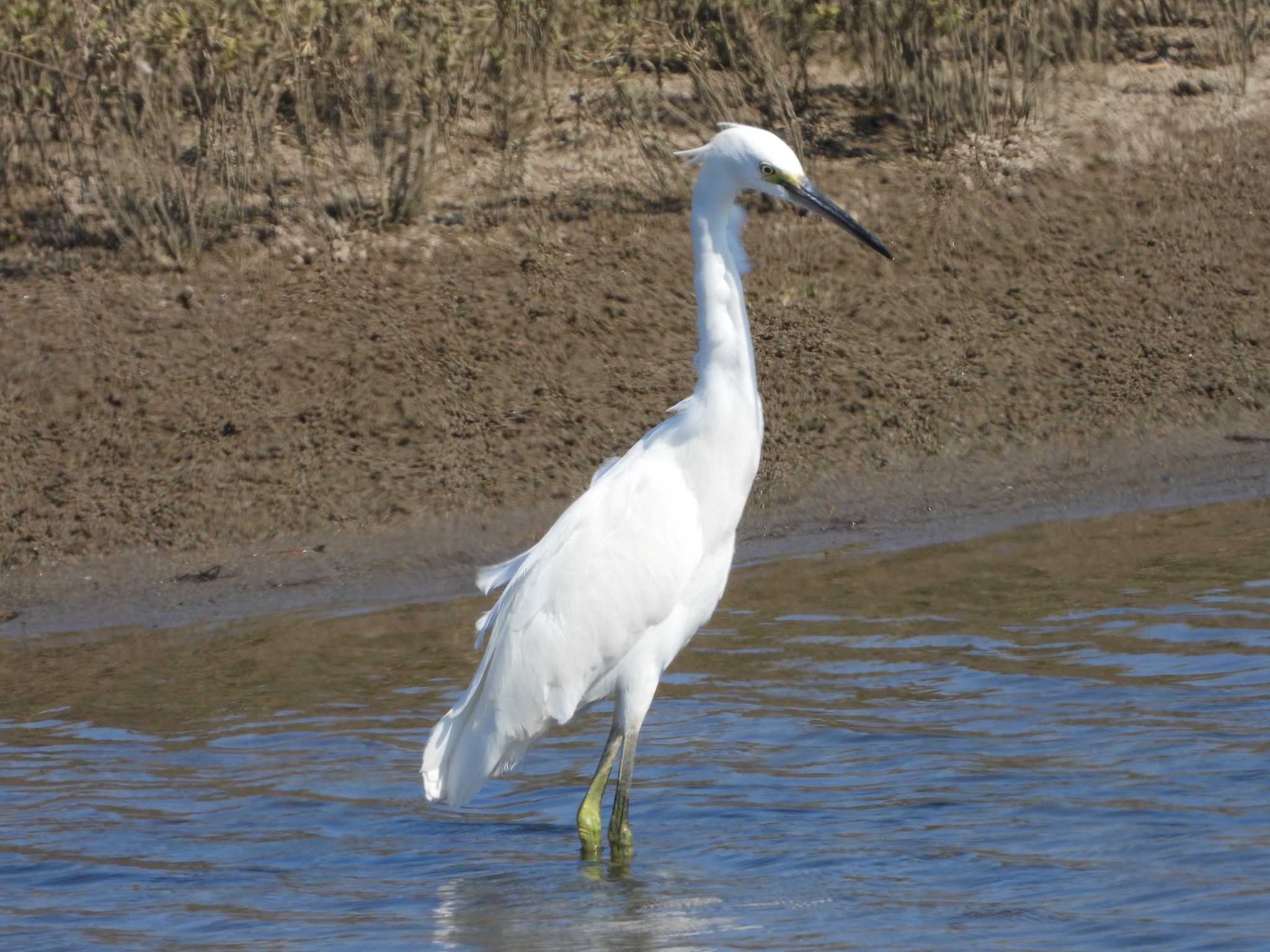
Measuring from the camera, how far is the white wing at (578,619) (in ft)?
16.8

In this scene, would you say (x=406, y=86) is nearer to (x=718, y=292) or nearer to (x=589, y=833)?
(x=718, y=292)

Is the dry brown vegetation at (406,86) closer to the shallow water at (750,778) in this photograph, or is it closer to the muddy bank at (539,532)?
the muddy bank at (539,532)

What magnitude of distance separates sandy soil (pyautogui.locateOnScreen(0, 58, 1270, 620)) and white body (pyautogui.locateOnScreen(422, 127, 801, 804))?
2.68 m

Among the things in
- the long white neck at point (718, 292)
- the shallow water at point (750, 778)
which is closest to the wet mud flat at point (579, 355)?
the shallow water at point (750, 778)

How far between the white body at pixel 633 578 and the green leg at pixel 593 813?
131 millimetres

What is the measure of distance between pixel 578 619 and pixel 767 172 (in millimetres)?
1403

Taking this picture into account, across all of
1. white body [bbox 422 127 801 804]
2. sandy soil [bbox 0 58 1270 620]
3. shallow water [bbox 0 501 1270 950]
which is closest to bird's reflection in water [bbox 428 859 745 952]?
shallow water [bbox 0 501 1270 950]

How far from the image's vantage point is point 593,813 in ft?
16.9

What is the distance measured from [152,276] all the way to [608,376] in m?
2.58

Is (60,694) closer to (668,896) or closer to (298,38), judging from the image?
(668,896)

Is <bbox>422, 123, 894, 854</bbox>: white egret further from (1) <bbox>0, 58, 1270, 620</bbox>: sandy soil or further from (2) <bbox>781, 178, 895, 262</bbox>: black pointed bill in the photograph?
(1) <bbox>0, 58, 1270, 620</bbox>: sandy soil

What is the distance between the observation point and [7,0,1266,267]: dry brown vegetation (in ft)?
31.6

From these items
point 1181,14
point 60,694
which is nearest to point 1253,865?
point 60,694

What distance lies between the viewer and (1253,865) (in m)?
4.45
